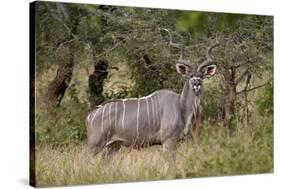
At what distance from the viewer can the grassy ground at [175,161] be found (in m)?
10.4

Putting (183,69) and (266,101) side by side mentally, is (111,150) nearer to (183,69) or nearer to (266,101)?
(183,69)

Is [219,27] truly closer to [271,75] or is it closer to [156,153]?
[271,75]

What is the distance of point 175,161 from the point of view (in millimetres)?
11125

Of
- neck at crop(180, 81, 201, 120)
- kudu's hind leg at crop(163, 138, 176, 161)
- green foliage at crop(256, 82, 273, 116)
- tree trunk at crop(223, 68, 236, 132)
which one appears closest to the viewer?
kudu's hind leg at crop(163, 138, 176, 161)

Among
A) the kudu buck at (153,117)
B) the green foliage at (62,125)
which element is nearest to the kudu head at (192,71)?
the kudu buck at (153,117)

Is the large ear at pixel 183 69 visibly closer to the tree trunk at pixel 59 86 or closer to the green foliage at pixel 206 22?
the green foliage at pixel 206 22

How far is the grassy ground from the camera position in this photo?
10398 millimetres

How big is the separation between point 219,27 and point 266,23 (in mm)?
812

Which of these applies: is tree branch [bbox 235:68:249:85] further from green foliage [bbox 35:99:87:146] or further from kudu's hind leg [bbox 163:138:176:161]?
green foliage [bbox 35:99:87:146]

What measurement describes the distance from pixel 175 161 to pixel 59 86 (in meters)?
1.88

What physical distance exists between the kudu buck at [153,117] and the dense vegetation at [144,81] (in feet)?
0.33

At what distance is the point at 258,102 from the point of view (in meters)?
11.9

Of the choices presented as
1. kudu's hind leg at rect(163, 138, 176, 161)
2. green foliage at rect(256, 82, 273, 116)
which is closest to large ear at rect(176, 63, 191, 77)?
kudu's hind leg at rect(163, 138, 176, 161)

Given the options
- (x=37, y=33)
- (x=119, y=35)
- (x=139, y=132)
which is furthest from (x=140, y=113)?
(x=37, y=33)
